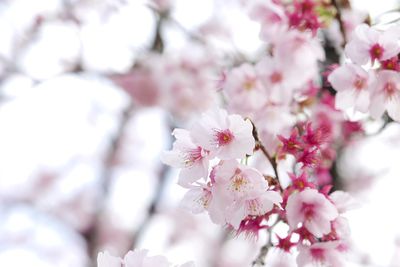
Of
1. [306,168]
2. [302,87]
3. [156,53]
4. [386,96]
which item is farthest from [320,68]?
[156,53]

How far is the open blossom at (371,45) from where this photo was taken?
5.28ft

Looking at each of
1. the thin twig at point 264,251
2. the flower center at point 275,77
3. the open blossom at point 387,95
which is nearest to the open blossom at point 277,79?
the flower center at point 275,77

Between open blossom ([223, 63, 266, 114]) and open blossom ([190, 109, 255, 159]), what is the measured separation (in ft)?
2.29

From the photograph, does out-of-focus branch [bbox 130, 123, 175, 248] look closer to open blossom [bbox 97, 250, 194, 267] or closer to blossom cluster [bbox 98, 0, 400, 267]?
blossom cluster [bbox 98, 0, 400, 267]

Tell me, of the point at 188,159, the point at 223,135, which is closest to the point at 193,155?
the point at 188,159

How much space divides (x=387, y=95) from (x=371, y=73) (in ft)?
0.27

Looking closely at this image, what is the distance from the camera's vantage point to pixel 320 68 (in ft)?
7.97

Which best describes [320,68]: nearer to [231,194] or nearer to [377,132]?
[377,132]

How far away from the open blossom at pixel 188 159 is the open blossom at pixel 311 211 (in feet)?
0.77

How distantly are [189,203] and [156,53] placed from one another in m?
2.87

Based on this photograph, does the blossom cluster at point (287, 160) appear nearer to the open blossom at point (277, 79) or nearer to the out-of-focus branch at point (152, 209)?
the open blossom at point (277, 79)

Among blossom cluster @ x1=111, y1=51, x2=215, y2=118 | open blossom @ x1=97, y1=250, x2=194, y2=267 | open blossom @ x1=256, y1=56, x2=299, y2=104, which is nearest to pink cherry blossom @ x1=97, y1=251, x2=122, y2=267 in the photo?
open blossom @ x1=97, y1=250, x2=194, y2=267

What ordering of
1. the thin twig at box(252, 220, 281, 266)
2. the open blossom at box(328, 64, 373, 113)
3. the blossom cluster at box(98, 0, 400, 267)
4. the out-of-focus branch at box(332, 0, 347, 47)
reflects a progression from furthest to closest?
the out-of-focus branch at box(332, 0, 347, 47)
the open blossom at box(328, 64, 373, 113)
the thin twig at box(252, 220, 281, 266)
the blossom cluster at box(98, 0, 400, 267)

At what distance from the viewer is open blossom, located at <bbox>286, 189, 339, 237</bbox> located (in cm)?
145
